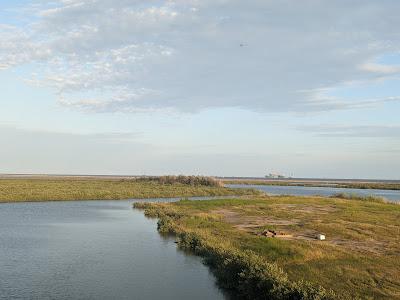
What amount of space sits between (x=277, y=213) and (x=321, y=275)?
30.2 metres

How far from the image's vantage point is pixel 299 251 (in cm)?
2703

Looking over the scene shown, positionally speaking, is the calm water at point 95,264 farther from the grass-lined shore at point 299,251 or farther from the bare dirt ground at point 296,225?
the bare dirt ground at point 296,225

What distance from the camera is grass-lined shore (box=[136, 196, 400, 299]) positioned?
20.3 metres

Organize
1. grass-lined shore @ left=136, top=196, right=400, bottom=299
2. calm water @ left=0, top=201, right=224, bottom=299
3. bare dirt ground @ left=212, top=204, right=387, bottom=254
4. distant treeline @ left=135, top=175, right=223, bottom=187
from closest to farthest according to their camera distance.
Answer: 1. grass-lined shore @ left=136, top=196, right=400, bottom=299
2. calm water @ left=0, top=201, right=224, bottom=299
3. bare dirt ground @ left=212, top=204, right=387, bottom=254
4. distant treeline @ left=135, top=175, right=223, bottom=187

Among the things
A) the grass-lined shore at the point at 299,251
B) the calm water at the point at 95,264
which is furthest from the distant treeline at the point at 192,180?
the calm water at the point at 95,264

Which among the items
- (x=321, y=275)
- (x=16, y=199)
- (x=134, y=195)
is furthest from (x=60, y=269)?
(x=134, y=195)

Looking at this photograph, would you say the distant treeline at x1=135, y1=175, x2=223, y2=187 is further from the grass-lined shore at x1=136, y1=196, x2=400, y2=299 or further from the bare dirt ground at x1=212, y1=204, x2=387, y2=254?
the grass-lined shore at x1=136, y1=196, x2=400, y2=299

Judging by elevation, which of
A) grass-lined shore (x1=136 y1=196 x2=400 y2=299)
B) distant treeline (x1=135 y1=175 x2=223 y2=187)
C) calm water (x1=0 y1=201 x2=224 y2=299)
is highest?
distant treeline (x1=135 y1=175 x2=223 y2=187)

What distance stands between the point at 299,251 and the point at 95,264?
40.8 feet

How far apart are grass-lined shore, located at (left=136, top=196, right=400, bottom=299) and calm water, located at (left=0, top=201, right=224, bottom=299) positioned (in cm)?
171

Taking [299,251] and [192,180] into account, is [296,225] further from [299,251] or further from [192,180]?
[192,180]

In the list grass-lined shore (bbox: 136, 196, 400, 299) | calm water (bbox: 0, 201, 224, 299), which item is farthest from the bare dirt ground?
calm water (bbox: 0, 201, 224, 299)

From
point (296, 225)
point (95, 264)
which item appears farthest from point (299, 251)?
point (296, 225)

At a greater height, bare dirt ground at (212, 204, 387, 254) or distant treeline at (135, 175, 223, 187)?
distant treeline at (135, 175, 223, 187)
